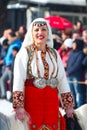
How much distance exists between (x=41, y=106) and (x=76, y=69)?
17.2 ft

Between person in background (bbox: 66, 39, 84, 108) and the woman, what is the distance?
4.94 metres

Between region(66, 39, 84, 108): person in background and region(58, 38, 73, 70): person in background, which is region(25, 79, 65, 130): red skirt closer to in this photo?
region(66, 39, 84, 108): person in background

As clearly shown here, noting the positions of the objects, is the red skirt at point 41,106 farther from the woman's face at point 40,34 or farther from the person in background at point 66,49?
the person in background at point 66,49

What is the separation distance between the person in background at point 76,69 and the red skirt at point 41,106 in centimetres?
505

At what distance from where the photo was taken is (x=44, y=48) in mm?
5883

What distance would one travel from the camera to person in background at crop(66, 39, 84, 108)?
10.9 meters

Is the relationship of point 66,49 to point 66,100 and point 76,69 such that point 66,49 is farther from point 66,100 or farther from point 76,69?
point 66,100

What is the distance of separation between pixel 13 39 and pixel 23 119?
7303 mm

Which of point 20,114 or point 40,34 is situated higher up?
point 40,34

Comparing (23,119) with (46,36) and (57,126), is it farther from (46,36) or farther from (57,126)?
(46,36)

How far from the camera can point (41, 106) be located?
5727 mm

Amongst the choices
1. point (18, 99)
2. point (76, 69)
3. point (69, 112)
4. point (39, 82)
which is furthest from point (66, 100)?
point (76, 69)

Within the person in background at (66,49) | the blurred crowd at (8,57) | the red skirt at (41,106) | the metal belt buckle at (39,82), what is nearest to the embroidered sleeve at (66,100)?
the red skirt at (41,106)

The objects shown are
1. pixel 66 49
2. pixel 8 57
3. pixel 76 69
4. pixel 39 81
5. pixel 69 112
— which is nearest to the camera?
pixel 39 81
